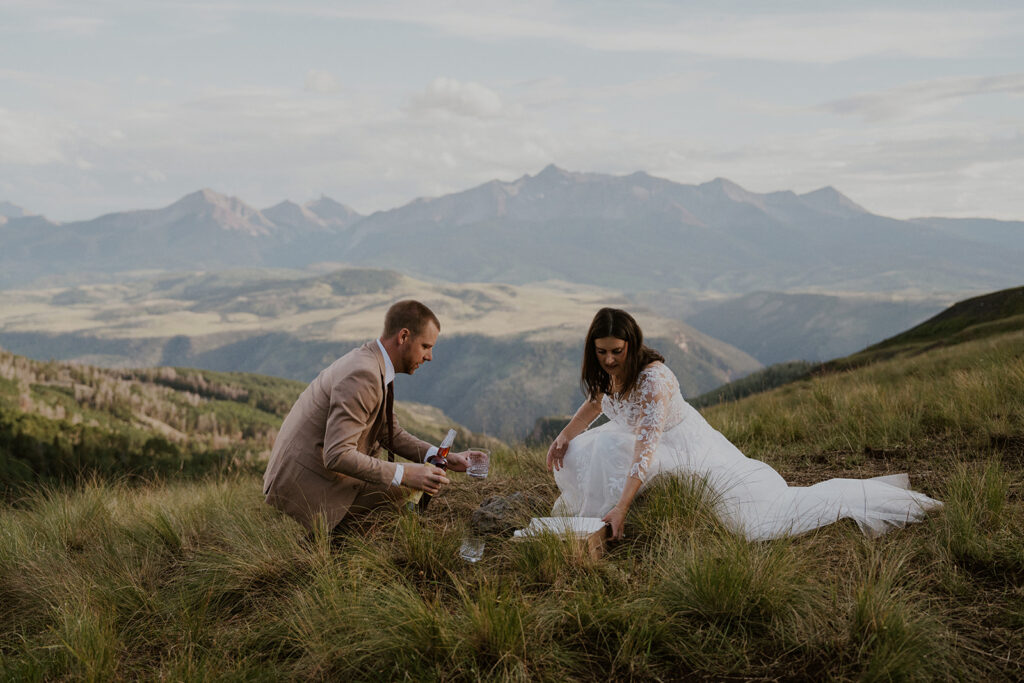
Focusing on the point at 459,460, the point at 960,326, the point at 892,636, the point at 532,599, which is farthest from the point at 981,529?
the point at 960,326

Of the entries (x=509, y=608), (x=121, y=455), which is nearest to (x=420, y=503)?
(x=509, y=608)

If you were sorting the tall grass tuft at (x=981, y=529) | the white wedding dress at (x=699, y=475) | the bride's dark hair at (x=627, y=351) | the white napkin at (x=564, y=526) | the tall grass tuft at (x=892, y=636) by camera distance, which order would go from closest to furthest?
1. the tall grass tuft at (x=892, y=636)
2. the tall grass tuft at (x=981, y=529)
3. the white napkin at (x=564, y=526)
4. the white wedding dress at (x=699, y=475)
5. the bride's dark hair at (x=627, y=351)

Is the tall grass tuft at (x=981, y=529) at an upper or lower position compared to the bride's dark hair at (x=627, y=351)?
lower

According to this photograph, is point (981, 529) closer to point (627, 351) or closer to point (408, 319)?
point (627, 351)

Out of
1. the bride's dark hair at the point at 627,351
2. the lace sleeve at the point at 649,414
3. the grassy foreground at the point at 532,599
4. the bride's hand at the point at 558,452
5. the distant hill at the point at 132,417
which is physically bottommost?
the distant hill at the point at 132,417

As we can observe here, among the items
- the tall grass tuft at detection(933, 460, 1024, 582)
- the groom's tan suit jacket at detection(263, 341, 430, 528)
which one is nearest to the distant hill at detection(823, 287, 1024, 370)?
the tall grass tuft at detection(933, 460, 1024, 582)

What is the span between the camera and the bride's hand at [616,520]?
193 inches

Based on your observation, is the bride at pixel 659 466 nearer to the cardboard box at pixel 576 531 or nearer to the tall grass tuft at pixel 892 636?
the cardboard box at pixel 576 531

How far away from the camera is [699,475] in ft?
17.9

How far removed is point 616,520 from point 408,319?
2026 mm

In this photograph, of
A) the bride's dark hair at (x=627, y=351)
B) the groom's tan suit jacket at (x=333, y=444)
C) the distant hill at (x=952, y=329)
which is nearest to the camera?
the groom's tan suit jacket at (x=333, y=444)

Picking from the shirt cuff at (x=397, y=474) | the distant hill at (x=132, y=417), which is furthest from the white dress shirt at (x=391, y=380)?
the distant hill at (x=132, y=417)

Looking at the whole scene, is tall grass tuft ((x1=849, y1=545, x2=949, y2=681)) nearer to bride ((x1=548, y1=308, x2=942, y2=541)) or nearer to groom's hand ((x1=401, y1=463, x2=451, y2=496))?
bride ((x1=548, y1=308, x2=942, y2=541))

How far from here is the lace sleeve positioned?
5176 mm
